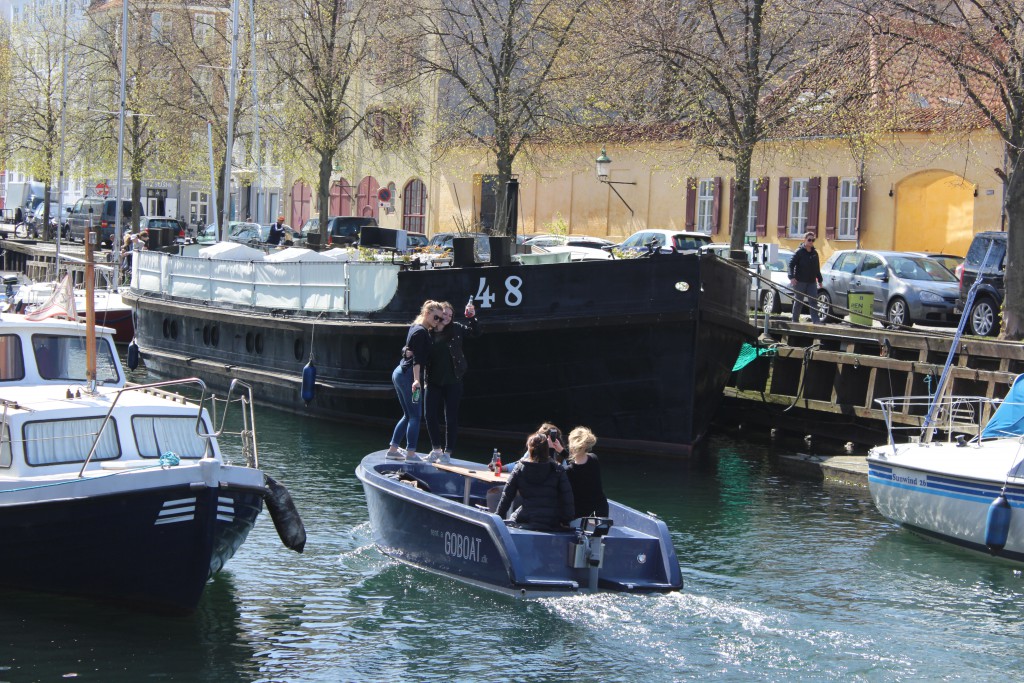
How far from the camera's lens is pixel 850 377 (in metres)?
20.8

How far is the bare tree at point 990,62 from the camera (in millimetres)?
18828

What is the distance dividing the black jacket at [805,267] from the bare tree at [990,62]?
13.1ft

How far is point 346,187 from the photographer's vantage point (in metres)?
51.8

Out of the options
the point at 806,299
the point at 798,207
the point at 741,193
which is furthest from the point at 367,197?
the point at 806,299

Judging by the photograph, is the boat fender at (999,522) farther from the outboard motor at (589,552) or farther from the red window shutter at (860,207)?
the red window shutter at (860,207)

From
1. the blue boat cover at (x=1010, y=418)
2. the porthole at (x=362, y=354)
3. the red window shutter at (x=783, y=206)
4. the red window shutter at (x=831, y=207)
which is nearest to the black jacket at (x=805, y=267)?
the porthole at (x=362, y=354)

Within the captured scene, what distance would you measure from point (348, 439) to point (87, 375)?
7.58 metres

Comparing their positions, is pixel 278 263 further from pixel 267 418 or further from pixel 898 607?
pixel 898 607

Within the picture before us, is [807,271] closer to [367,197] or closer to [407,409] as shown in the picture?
[407,409]

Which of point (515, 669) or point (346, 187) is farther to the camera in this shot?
point (346, 187)

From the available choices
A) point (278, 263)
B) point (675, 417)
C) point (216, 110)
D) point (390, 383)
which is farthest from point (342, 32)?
point (675, 417)

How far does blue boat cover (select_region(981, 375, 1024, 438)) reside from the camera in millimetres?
14703

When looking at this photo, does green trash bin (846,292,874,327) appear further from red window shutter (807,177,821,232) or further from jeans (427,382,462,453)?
red window shutter (807,177,821,232)

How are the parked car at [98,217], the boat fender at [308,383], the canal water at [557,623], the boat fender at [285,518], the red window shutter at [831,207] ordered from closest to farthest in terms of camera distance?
the canal water at [557,623] < the boat fender at [285,518] < the boat fender at [308,383] < the red window shutter at [831,207] < the parked car at [98,217]
